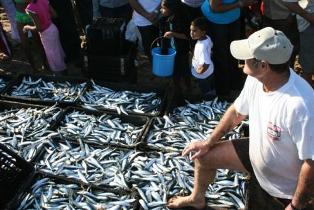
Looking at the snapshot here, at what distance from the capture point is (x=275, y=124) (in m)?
3.19

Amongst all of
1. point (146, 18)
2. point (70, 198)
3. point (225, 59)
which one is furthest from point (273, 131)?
point (146, 18)

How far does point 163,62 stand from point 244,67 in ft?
8.38

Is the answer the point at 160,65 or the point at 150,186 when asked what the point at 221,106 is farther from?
the point at 150,186

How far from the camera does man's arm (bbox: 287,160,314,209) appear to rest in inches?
121

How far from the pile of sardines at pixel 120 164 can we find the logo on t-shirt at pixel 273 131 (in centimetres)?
121

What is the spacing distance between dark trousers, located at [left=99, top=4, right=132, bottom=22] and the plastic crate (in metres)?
3.28

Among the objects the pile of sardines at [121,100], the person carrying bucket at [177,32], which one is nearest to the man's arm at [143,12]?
the person carrying bucket at [177,32]

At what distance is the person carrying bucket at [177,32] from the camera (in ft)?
19.0

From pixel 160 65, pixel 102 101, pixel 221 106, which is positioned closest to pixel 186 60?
pixel 160 65

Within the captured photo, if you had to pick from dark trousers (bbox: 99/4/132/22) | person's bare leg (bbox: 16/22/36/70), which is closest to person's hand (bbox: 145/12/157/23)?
dark trousers (bbox: 99/4/132/22)

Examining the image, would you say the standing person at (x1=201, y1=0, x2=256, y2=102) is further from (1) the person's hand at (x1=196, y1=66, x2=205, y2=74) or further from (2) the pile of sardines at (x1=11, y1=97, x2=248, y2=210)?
(2) the pile of sardines at (x1=11, y1=97, x2=248, y2=210)

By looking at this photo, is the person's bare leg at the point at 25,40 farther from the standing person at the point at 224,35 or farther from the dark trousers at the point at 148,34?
the standing person at the point at 224,35

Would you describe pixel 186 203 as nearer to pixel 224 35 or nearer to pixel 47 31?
pixel 224 35

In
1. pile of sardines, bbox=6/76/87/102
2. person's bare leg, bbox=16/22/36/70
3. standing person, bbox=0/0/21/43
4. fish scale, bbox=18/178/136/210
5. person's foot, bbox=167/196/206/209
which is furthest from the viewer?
standing person, bbox=0/0/21/43
